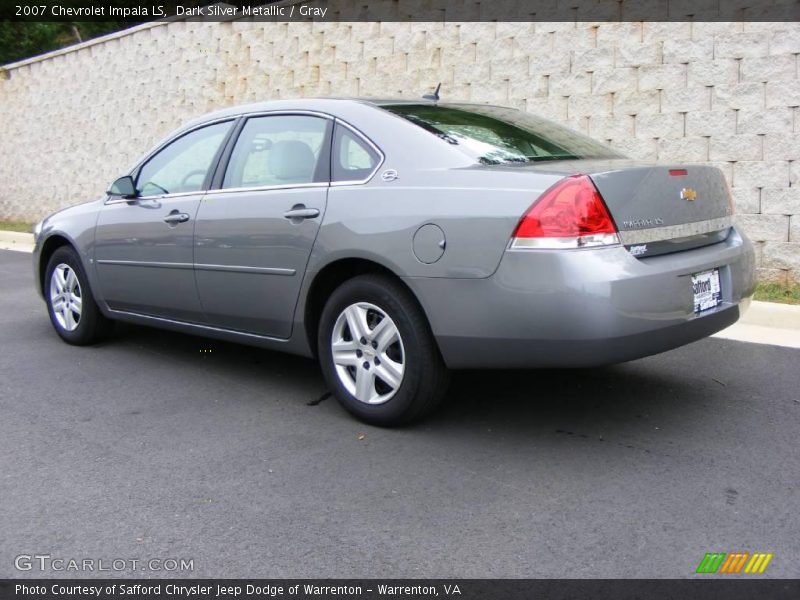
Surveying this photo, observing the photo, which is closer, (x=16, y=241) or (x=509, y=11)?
(x=509, y=11)

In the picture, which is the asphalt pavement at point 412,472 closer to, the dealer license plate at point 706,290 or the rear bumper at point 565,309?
the rear bumper at point 565,309

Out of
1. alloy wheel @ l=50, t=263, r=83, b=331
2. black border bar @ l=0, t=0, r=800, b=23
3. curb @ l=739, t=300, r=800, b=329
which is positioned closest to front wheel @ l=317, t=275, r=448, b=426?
alloy wheel @ l=50, t=263, r=83, b=331

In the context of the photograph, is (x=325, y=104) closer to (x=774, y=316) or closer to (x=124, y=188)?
(x=124, y=188)

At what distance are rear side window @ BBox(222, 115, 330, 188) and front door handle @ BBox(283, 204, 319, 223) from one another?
0.59 feet

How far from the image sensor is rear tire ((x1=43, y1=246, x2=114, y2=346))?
610 cm

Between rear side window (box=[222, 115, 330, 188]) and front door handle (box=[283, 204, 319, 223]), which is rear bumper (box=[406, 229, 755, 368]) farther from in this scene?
rear side window (box=[222, 115, 330, 188])

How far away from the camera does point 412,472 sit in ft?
12.2

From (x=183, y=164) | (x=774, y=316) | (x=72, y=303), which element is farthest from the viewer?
(x=774, y=316)

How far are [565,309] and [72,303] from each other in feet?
13.1

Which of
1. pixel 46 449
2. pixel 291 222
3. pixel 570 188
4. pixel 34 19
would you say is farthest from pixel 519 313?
pixel 34 19

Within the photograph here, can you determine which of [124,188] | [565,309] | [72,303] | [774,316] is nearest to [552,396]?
[565,309]

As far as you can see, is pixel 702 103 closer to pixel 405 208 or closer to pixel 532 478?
pixel 405 208

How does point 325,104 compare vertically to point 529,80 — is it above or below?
below

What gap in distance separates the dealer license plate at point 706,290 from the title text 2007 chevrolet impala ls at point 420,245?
0.04 ft
